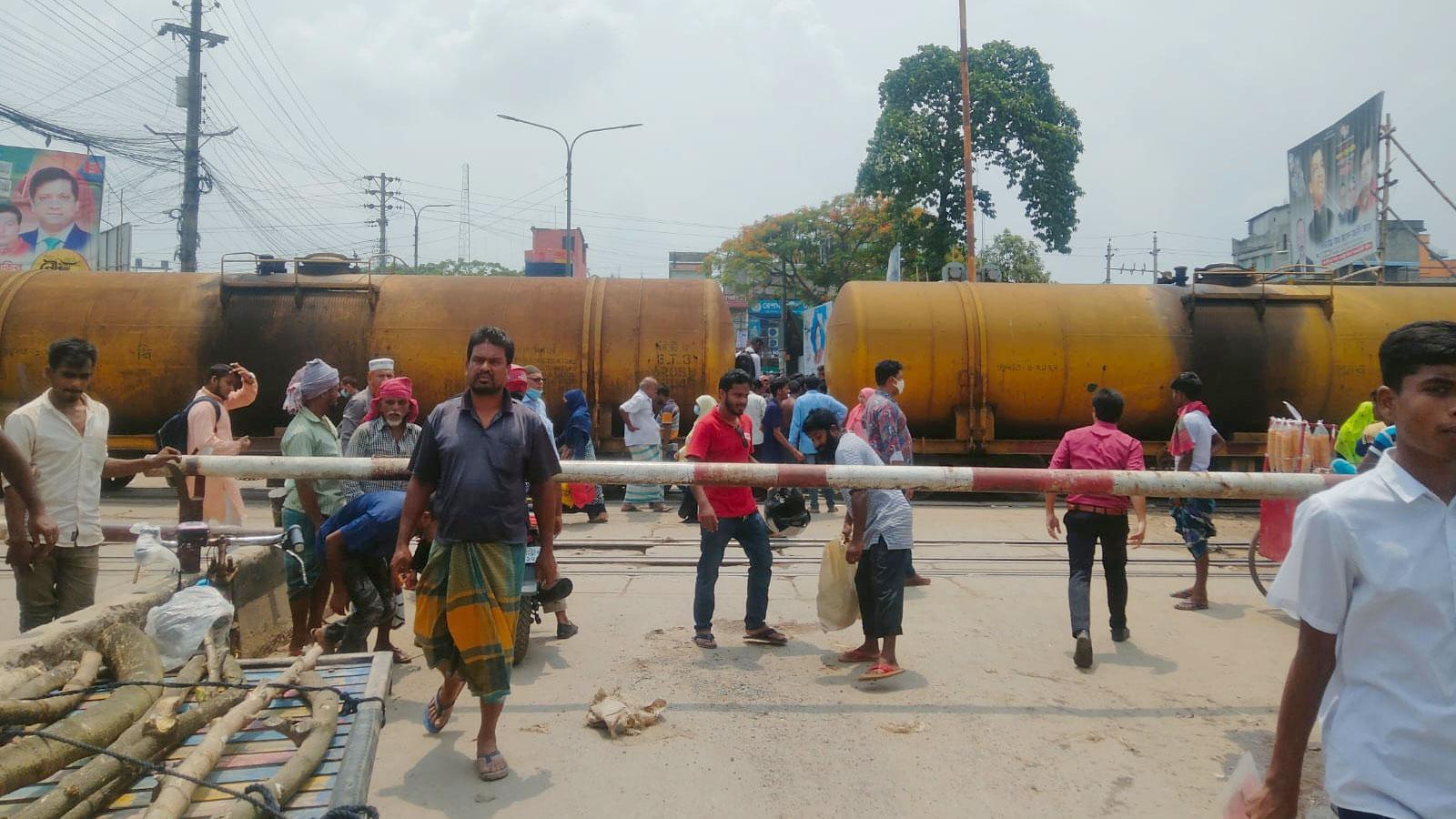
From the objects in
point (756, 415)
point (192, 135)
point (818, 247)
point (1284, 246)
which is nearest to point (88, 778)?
point (756, 415)

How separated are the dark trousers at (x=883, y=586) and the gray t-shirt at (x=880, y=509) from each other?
0.15 feet

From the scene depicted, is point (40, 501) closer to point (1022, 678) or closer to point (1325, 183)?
point (1022, 678)

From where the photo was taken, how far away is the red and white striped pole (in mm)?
4383

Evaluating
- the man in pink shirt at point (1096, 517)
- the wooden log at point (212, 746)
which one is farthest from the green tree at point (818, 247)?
the wooden log at point (212, 746)

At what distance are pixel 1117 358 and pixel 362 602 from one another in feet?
32.4

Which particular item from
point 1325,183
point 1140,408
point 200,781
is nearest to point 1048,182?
point 1325,183

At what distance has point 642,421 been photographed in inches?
422

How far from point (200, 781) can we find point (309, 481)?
2815mm

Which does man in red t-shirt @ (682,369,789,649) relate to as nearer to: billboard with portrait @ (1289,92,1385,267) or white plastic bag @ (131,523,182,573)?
→ white plastic bag @ (131,523,182,573)

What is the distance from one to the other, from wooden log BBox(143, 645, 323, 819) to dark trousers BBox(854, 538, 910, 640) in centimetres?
288

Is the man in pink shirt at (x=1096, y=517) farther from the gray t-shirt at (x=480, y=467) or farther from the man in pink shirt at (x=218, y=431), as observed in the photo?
the man in pink shirt at (x=218, y=431)

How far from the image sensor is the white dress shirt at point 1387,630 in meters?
1.71

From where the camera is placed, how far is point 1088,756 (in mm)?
3904

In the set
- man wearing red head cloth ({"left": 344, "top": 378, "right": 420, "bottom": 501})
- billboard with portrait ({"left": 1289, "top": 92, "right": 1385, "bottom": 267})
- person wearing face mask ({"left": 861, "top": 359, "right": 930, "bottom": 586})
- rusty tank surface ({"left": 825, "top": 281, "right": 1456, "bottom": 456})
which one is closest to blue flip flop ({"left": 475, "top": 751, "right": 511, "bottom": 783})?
man wearing red head cloth ({"left": 344, "top": 378, "right": 420, "bottom": 501})
